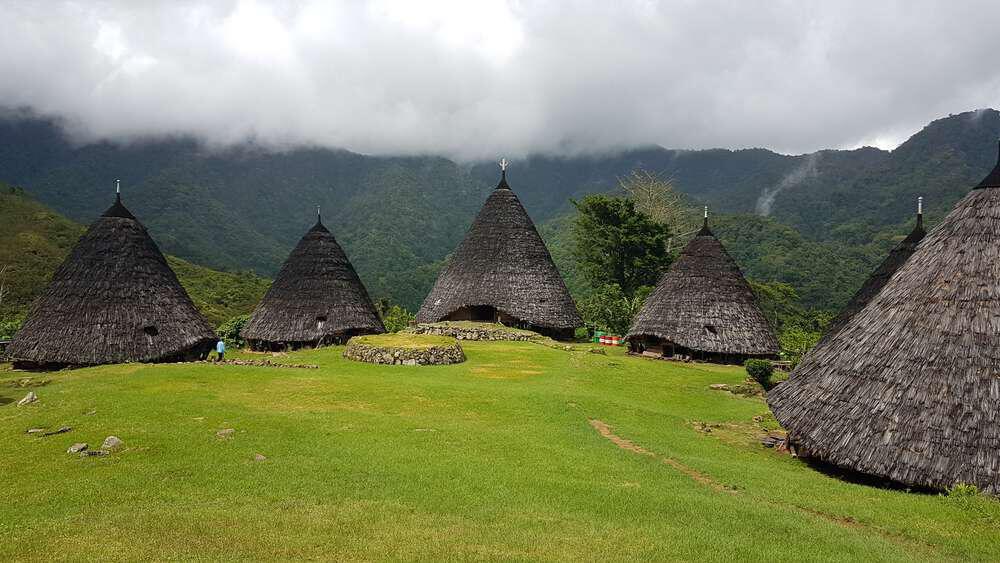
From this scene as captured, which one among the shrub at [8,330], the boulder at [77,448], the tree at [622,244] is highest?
the tree at [622,244]

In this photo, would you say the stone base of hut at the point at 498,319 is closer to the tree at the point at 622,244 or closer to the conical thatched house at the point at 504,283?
the conical thatched house at the point at 504,283

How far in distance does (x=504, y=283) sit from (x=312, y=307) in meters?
9.25

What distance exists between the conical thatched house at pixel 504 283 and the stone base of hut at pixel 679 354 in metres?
3.77

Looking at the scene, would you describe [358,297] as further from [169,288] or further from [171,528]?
[171,528]

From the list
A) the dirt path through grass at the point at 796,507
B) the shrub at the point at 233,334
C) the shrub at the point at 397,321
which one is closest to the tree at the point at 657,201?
the shrub at the point at 397,321

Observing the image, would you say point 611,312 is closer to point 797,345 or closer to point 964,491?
point 797,345

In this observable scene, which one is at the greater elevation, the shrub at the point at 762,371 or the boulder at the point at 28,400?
the boulder at the point at 28,400

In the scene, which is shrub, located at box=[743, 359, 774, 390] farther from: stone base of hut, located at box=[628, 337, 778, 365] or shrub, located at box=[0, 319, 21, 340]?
shrub, located at box=[0, 319, 21, 340]

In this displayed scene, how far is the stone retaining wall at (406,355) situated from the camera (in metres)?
21.2

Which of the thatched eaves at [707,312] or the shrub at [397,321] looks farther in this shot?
the shrub at [397,321]

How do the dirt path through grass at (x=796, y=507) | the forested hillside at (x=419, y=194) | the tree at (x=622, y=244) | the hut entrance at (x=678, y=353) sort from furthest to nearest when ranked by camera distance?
the forested hillside at (x=419, y=194) < the tree at (x=622, y=244) < the hut entrance at (x=678, y=353) < the dirt path through grass at (x=796, y=507)

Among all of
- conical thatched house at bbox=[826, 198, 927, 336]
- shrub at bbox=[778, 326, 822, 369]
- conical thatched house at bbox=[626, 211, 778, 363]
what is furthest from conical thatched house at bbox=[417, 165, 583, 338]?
conical thatched house at bbox=[826, 198, 927, 336]

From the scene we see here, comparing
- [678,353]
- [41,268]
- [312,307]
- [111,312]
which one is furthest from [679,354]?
[41,268]

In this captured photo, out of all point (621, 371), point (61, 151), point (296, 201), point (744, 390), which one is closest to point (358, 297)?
point (621, 371)
